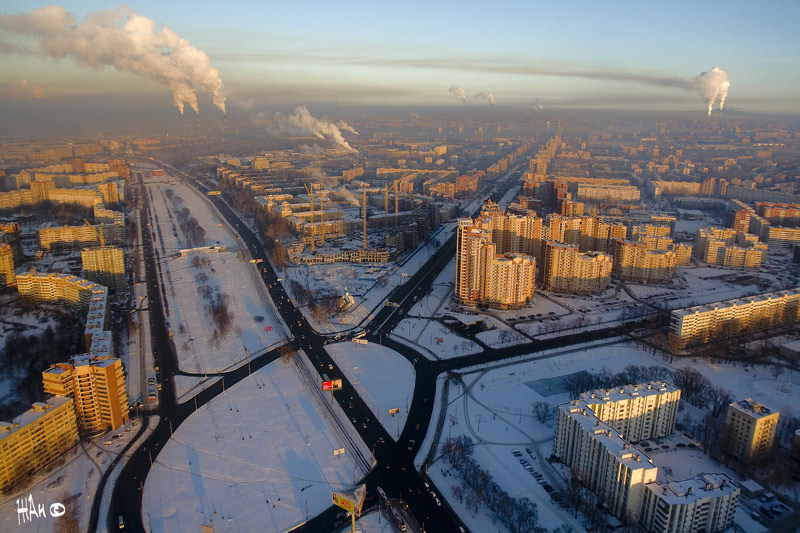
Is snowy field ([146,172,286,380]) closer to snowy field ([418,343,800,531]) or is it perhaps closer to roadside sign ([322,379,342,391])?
roadside sign ([322,379,342,391])

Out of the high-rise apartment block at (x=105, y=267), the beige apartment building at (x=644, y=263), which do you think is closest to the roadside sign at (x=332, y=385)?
the high-rise apartment block at (x=105, y=267)

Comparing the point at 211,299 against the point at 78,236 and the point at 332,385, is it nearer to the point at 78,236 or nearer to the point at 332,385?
the point at 332,385

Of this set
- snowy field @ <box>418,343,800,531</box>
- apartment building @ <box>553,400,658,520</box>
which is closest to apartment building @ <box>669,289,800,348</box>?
snowy field @ <box>418,343,800,531</box>

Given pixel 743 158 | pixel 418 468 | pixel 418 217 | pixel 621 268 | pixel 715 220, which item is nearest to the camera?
pixel 418 468

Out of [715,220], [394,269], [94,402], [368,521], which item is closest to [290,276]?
[394,269]

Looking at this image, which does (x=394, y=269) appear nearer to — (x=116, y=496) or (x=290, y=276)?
(x=290, y=276)
